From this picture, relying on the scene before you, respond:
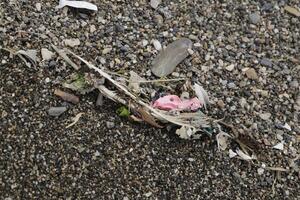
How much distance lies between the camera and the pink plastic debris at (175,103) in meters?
1.86

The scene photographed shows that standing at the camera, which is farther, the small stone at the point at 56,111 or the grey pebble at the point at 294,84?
the grey pebble at the point at 294,84

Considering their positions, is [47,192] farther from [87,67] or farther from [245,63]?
[245,63]

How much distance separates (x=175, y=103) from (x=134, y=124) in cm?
14

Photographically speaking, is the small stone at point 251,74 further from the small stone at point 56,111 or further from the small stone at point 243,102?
the small stone at point 56,111

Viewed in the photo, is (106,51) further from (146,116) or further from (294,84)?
(294,84)

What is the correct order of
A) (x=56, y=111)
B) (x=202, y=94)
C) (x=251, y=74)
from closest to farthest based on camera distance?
(x=56, y=111), (x=202, y=94), (x=251, y=74)

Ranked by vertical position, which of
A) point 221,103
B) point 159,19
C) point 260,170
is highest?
point 159,19

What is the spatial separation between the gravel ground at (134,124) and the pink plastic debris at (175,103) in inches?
2.8

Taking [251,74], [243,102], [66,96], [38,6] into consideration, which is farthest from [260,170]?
[38,6]

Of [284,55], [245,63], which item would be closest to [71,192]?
[245,63]

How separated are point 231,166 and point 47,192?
0.55 metres

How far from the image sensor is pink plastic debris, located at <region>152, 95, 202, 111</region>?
1864 millimetres

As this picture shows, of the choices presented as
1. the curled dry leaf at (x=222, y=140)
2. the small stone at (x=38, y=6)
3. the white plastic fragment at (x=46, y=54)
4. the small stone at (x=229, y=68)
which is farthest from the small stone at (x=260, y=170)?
the small stone at (x=38, y=6)

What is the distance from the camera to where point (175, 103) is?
1.87 meters
